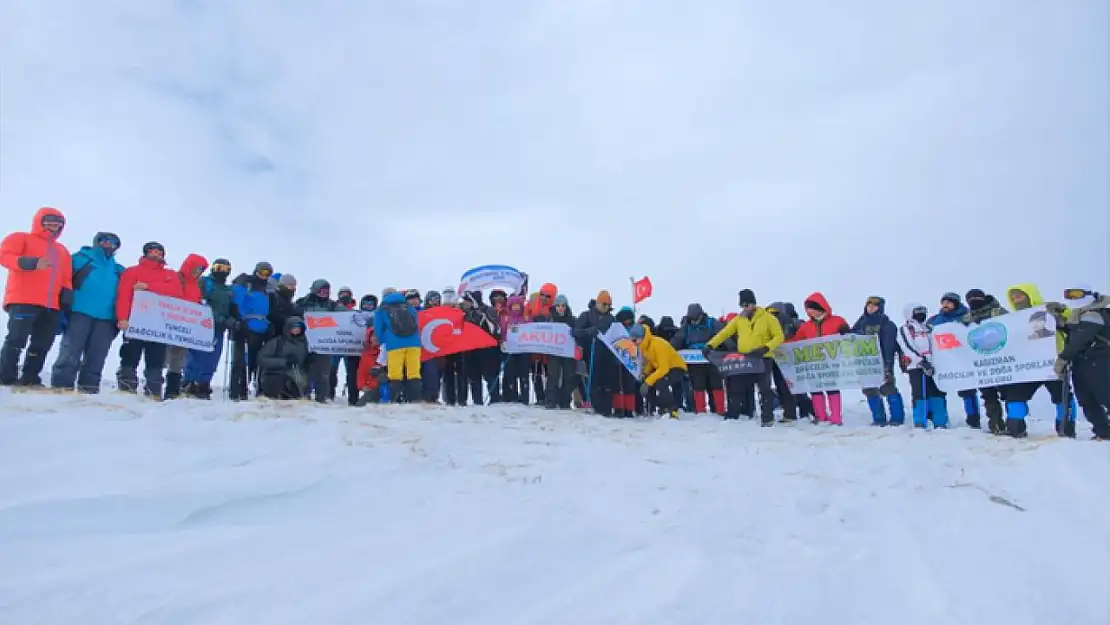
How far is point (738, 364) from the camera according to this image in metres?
10.5

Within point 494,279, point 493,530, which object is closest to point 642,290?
point 494,279

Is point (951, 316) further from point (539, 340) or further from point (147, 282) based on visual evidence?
point (147, 282)

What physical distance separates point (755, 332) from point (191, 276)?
782 cm

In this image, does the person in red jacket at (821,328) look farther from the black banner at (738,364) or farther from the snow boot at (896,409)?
the black banner at (738,364)

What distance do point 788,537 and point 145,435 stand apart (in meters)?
4.51

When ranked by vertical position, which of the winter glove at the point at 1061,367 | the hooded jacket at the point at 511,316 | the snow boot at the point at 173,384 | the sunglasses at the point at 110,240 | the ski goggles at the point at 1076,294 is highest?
the sunglasses at the point at 110,240

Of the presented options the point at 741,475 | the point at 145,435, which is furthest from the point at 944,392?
the point at 145,435

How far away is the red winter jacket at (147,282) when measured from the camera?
8.20m

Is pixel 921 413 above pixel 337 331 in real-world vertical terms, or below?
below

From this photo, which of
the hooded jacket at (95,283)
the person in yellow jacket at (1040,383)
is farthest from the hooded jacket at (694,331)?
the hooded jacket at (95,283)

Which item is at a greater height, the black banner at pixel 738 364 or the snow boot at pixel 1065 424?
the black banner at pixel 738 364

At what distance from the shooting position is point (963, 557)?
13.9 feet

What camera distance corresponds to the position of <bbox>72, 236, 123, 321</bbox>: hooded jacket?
7840 millimetres

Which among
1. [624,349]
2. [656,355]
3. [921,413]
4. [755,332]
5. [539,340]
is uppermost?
[539,340]
